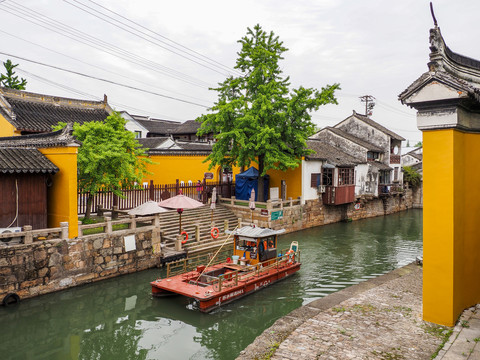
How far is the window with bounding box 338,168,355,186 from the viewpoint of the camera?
90.2 feet

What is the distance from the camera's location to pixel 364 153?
31.8 meters

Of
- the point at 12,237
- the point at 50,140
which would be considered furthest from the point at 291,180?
the point at 12,237

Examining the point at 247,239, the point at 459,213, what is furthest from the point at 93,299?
the point at 459,213

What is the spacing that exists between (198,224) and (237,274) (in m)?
6.69

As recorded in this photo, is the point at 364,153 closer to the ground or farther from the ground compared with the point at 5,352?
farther from the ground

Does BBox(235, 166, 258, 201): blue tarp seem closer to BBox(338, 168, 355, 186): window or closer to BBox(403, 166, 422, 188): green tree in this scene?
BBox(338, 168, 355, 186): window

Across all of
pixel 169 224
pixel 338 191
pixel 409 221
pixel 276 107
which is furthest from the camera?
pixel 409 221

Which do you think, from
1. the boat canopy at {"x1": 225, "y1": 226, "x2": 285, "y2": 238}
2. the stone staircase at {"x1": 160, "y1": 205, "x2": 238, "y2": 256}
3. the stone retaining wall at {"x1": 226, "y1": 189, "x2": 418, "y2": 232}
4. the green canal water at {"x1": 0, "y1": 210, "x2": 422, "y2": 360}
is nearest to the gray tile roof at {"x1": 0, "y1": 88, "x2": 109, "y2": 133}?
the stone staircase at {"x1": 160, "y1": 205, "x2": 238, "y2": 256}

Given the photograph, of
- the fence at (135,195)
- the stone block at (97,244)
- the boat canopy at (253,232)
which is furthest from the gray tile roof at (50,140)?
the boat canopy at (253,232)

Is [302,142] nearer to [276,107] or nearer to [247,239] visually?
[276,107]

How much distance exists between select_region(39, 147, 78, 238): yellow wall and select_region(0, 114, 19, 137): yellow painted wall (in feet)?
24.4

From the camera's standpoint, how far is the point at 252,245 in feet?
44.5

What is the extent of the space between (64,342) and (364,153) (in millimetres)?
27756

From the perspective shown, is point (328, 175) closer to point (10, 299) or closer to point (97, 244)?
point (97, 244)
